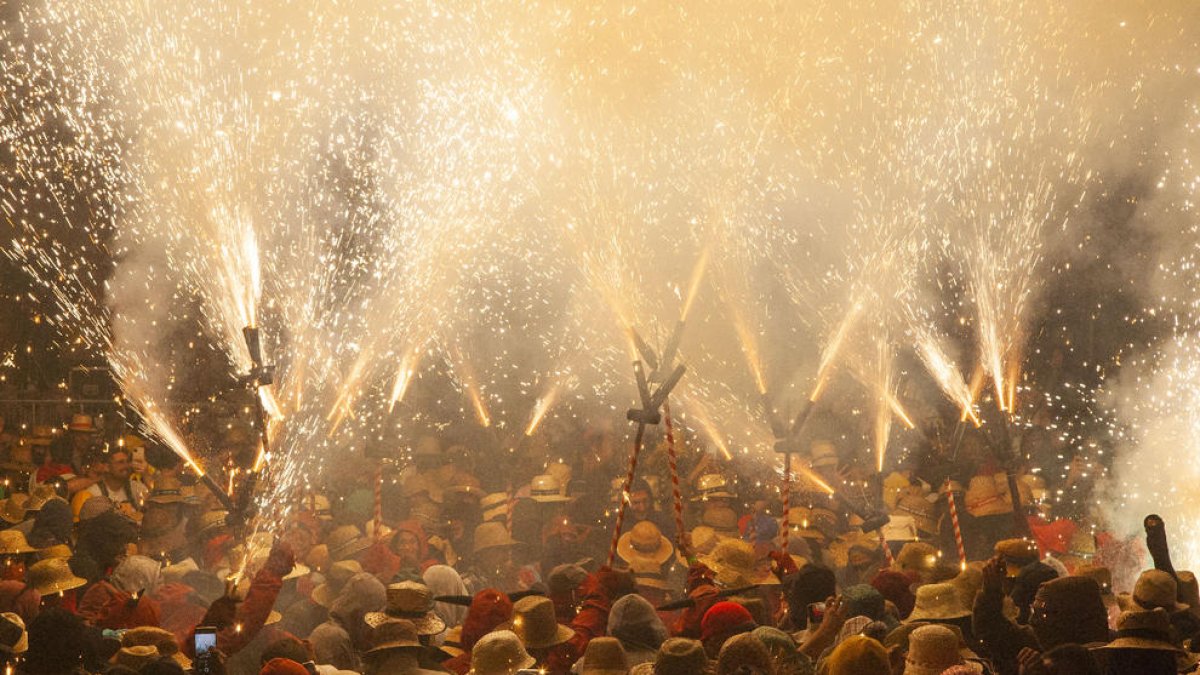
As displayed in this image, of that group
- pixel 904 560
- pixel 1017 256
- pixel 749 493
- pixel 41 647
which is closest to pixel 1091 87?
pixel 1017 256

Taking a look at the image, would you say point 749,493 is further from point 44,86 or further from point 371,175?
point 44,86

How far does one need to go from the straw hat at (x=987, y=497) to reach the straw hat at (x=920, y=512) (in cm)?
31

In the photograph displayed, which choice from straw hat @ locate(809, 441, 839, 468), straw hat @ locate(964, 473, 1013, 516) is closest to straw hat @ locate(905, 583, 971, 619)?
straw hat @ locate(964, 473, 1013, 516)

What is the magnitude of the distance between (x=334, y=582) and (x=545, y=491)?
9.39ft

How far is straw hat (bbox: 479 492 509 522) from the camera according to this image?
10.8 m

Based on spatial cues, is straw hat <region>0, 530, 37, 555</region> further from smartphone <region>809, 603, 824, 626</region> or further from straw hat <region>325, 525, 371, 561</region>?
smartphone <region>809, 603, 824, 626</region>

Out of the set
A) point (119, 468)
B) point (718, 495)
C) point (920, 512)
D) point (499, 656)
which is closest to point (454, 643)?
point (499, 656)

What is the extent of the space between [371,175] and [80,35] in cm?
367

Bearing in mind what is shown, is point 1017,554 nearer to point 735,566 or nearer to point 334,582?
point 735,566

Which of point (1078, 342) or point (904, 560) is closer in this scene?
point (904, 560)

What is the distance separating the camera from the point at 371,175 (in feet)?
45.3

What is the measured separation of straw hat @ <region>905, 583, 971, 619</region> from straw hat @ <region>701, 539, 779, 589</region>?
162cm

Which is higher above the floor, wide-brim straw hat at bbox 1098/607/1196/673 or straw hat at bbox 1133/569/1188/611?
straw hat at bbox 1133/569/1188/611

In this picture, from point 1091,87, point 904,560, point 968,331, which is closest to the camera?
point 904,560
